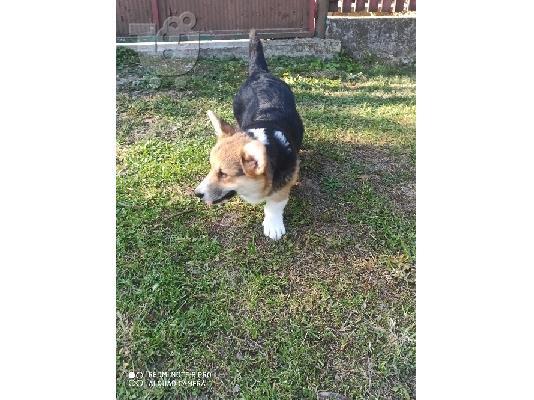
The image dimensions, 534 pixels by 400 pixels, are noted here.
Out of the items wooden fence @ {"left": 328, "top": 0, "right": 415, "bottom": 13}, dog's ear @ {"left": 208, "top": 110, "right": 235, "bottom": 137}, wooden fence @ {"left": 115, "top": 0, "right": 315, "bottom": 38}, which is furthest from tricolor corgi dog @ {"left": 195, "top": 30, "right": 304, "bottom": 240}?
wooden fence @ {"left": 328, "top": 0, "right": 415, "bottom": 13}

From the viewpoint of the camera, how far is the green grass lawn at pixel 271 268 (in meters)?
2.66

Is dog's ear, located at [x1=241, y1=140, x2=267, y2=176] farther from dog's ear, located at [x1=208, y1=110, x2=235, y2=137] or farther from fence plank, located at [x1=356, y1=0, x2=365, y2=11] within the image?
fence plank, located at [x1=356, y1=0, x2=365, y2=11]

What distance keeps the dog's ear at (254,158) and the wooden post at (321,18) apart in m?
4.32

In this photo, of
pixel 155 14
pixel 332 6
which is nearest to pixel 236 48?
pixel 155 14

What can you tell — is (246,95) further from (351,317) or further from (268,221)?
(351,317)

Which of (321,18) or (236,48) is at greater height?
(321,18)

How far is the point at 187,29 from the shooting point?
5.74 m

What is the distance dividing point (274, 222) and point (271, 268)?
1.30 ft

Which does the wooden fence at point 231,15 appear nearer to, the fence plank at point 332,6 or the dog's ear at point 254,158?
the fence plank at point 332,6

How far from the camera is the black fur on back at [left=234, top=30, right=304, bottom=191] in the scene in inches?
122

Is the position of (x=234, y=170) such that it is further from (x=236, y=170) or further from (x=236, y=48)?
(x=236, y=48)

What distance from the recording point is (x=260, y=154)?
2713mm

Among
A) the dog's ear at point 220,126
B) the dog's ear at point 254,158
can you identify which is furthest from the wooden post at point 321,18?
the dog's ear at point 254,158
